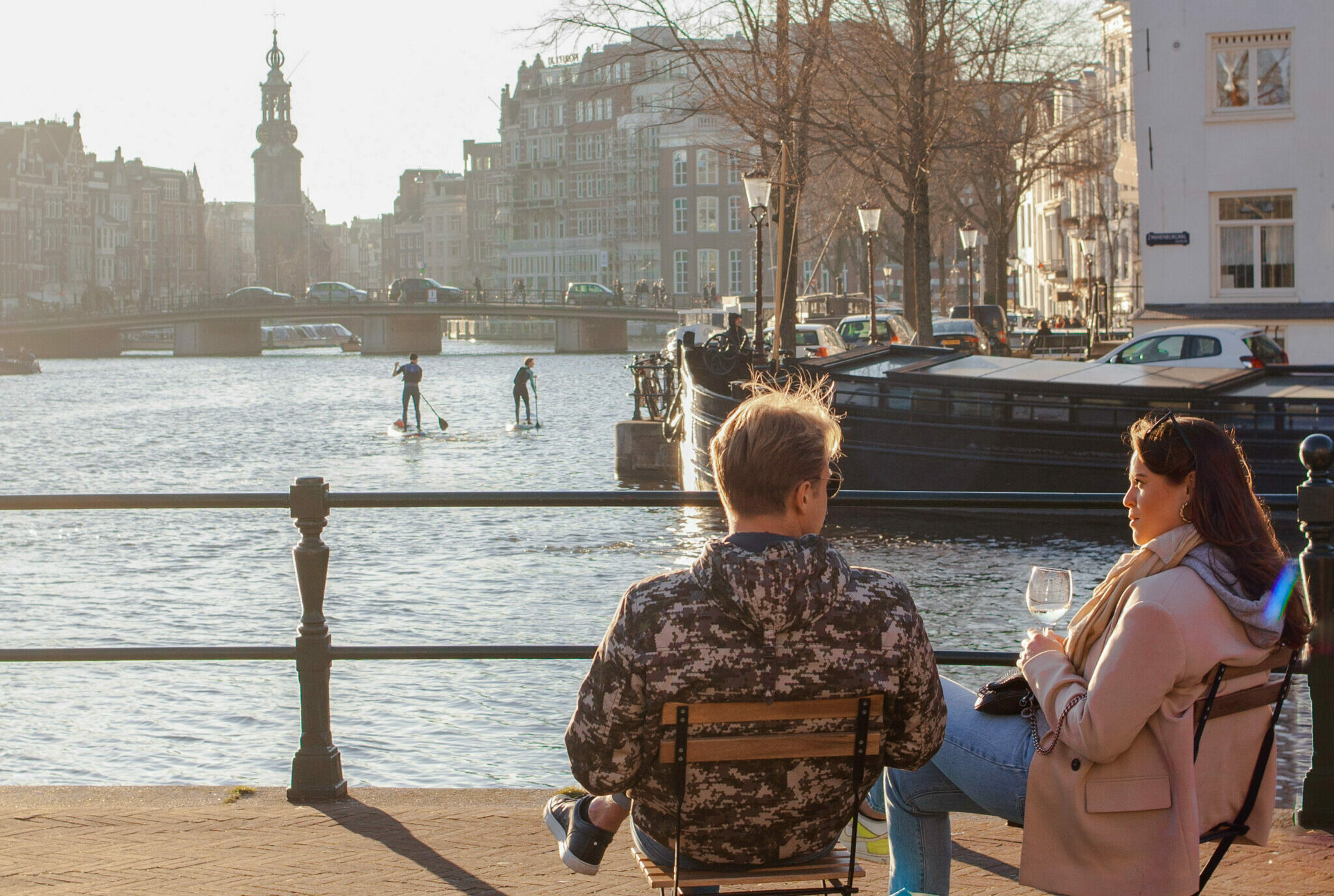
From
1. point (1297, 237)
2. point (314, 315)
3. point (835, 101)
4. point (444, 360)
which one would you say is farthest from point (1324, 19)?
point (314, 315)

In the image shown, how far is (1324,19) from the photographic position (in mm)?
26781

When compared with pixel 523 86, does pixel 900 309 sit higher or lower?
lower

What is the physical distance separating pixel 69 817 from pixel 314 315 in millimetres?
88793

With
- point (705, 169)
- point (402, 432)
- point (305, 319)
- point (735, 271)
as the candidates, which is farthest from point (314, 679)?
point (735, 271)

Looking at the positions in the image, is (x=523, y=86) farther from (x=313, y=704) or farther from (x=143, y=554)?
(x=313, y=704)

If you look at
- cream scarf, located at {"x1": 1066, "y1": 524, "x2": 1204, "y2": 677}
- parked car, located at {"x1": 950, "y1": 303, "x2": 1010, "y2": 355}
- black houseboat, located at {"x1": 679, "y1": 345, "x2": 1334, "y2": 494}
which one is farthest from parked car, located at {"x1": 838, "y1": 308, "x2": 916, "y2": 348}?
cream scarf, located at {"x1": 1066, "y1": 524, "x2": 1204, "y2": 677}

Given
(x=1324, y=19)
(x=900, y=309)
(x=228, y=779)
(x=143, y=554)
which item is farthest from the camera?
(x=900, y=309)

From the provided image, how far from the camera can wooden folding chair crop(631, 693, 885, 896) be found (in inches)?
101

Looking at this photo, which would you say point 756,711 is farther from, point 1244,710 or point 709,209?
point 709,209

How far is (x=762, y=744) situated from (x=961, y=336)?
32.5 meters

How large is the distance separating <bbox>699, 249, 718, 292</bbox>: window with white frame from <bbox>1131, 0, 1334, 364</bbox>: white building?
79.6 meters

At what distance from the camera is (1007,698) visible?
307 centimetres

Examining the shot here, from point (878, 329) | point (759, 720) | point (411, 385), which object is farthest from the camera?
A: point (878, 329)

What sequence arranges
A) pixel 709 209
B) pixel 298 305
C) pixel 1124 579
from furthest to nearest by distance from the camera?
pixel 709 209 → pixel 298 305 → pixel 1124 579
